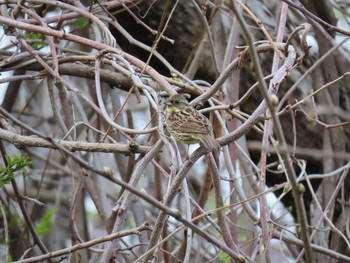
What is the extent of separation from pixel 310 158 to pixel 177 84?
1899 mm

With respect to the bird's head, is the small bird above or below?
below

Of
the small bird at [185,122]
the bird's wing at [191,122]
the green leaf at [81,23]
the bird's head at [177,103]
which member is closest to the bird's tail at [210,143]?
the small bird at [185,122]

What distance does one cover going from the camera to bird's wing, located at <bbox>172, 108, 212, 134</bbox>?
3.35 m

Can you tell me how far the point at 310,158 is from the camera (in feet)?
16.8

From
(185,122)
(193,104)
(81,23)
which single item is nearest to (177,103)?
(185,122)

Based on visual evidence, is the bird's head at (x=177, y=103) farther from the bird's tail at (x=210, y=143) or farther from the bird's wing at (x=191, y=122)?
the bird's tail at (x=210, y=143)

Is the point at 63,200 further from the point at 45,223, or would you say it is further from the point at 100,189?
the point at 100,189

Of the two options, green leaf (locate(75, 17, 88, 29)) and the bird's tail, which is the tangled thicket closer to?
green leaf (locate(75, 17, 88, 29))

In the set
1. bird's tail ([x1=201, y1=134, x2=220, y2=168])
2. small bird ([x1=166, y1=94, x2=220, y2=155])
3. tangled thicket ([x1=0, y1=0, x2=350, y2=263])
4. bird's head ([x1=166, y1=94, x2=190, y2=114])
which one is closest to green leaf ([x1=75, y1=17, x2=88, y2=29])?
tangled thicket ([x1=0, y1=0, x2=350, y2=263])

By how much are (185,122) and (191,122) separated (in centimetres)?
8

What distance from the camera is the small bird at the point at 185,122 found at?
131 inches

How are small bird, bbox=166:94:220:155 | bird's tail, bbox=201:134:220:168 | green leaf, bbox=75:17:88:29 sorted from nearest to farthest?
1. bird's tail, bbox=201:134:220:168
2. small bird, bbox=166:94:220:155
3. green leaf, bbox=75:17:88:29

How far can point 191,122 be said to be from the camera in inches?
139

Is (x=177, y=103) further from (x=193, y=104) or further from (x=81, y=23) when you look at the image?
(x=81, y=23)
